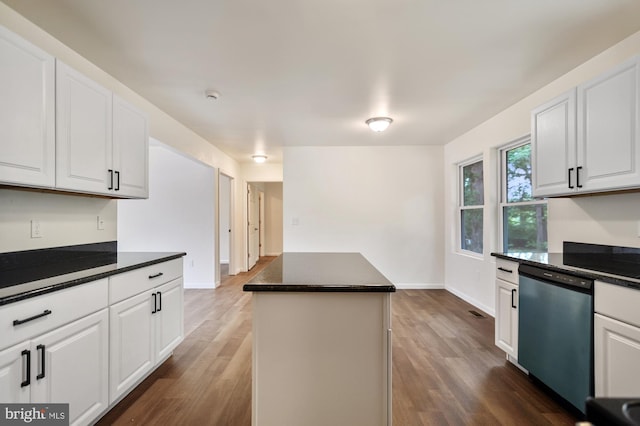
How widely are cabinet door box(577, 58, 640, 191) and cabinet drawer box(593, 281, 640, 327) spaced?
2.17ft

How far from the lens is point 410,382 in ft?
Answer: 7.30

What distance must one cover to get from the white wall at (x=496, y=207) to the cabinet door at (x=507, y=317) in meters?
0.73

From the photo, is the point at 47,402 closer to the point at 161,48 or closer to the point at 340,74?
the point at 161,48

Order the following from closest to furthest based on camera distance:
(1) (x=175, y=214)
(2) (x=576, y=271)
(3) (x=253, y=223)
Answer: (2) (x=576, y=271) → (1) (x=175, y=214) → (3) (x=253, y=223)

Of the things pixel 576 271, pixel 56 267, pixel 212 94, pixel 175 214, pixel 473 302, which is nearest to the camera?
pixel 576 271

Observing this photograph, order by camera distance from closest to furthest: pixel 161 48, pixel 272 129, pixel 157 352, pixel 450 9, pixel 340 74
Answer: pixel 450 9
pixel 161 48
pixel 157 352
pixel 340 74
pixel 272 129

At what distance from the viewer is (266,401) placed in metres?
1.48

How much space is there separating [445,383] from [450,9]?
253 cm

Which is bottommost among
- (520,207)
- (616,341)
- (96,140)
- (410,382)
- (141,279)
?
(410,382)

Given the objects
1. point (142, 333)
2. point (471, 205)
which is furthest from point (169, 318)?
point (471, 205)

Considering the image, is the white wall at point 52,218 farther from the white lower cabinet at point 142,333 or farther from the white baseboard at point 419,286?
the white baseboard at point 419,286

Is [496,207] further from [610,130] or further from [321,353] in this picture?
[321,353]

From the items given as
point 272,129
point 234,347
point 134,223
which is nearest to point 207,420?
point 234,347

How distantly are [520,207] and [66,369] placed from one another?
4.14m
